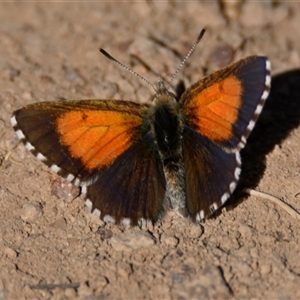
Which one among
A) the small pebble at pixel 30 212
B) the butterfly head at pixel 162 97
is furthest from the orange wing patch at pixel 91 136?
the small pebble at pixel 30 212

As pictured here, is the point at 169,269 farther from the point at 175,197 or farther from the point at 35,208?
the point at 35,208

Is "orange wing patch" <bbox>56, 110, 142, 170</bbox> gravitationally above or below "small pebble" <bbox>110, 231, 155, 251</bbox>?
above

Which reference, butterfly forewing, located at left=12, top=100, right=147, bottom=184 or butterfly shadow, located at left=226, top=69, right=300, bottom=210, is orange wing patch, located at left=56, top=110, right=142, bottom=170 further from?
butterfly shadow, located at left=226, top=69, right=300, bottom=210

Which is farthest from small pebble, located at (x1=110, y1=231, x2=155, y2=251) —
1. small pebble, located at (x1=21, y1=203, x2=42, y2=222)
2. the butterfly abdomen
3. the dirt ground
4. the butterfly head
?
the butterfly head

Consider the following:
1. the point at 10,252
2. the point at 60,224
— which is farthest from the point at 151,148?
the point at 10,252

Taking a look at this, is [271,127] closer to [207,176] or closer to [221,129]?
[221,129]

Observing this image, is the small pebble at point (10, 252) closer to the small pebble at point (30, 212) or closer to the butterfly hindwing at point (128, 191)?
the small pebble at point (30, 212)
